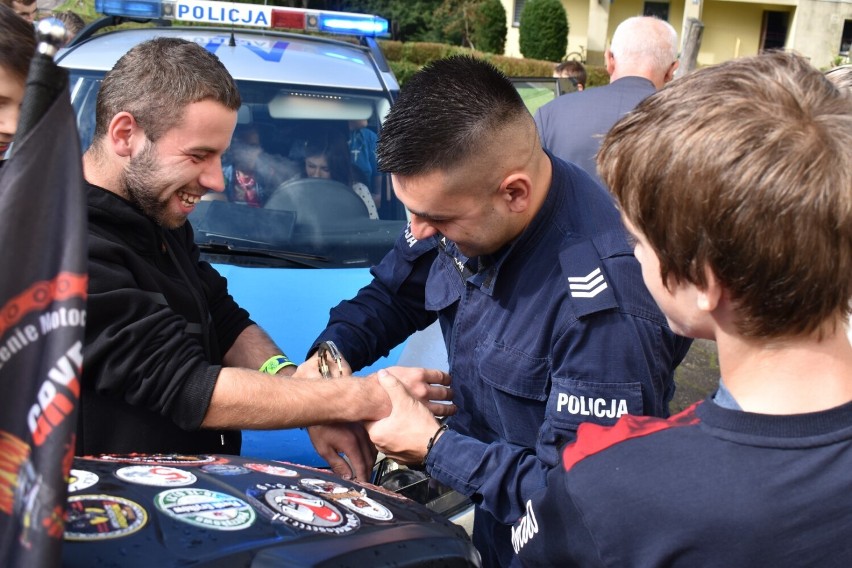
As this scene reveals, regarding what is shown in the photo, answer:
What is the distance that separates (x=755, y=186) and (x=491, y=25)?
101 ft

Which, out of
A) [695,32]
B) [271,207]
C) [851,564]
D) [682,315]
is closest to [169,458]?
[682,315]

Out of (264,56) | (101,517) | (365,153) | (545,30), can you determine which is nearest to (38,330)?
(101,517)

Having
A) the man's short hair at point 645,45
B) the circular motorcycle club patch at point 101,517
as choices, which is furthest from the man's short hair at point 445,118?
the man's short hair at point 645,45

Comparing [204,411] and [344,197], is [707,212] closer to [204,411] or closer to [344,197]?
[204,411]

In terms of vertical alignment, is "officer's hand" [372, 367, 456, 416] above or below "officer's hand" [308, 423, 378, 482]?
above

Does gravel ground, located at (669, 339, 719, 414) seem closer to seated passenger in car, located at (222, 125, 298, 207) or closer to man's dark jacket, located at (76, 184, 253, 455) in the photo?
seated passenger in car, located at (222, 125, 298, 207)

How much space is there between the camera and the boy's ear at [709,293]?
118 cm

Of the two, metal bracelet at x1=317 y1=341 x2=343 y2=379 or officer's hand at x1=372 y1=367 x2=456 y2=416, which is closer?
officer's hand at x1=372 y1=367 x2=456 y2=416

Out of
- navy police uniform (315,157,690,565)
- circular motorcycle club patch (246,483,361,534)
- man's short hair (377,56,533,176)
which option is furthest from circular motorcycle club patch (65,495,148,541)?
man's short hair (377,56,533,176)

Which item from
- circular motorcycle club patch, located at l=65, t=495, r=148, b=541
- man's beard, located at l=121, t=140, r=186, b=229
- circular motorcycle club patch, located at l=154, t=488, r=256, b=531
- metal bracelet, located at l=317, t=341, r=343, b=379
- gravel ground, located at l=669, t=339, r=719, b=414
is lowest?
gravel ground, located at l=669, t=339, r=719, b=414

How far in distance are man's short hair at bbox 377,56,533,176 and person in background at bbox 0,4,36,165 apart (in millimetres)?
922

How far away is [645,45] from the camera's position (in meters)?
5.09

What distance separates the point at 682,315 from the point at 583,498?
30cm

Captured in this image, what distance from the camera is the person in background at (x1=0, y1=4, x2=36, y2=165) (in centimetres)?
211
